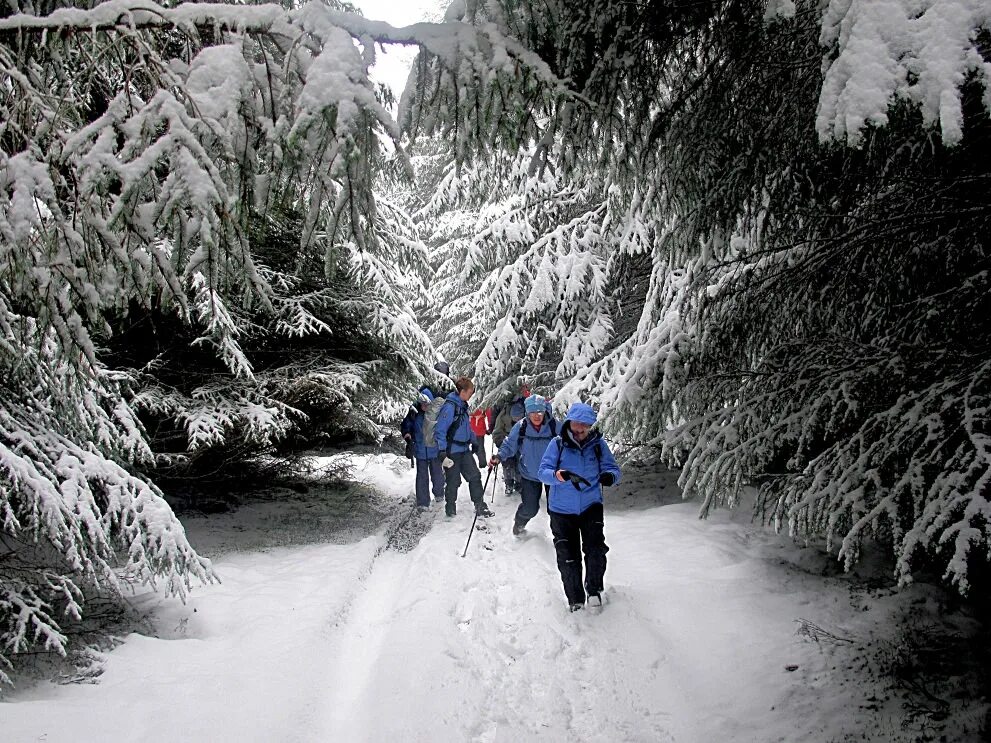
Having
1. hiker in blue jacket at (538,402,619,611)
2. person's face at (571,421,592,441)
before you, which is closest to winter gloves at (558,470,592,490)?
hiker in blue jacket at (538,402,619,611)

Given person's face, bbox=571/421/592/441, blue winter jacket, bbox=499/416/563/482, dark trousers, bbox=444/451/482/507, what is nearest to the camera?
person's face, bbox=571/421/592/441

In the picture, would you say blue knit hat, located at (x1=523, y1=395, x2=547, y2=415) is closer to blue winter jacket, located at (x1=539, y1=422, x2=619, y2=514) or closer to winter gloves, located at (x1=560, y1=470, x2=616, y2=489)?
blue winter jacket, located at (x1=539, y1=422, x2=619, y2=514)

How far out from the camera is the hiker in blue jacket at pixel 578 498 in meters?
5.59

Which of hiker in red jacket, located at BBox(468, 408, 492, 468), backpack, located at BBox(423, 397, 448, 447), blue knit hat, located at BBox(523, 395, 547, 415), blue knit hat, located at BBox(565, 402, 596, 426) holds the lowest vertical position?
hiker in red jacket, located at BBox(468, 408, 492, 468)

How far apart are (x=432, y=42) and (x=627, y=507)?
8279mm

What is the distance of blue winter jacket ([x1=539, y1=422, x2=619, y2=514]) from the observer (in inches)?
222

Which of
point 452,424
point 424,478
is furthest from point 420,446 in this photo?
point 452,424

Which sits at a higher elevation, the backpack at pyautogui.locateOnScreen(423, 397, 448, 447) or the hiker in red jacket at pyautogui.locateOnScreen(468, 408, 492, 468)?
the backpack at pyautogui.locateOnScreen(423, 397, 448, 447)

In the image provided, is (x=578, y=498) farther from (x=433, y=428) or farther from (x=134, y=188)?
(x=433, y=428)

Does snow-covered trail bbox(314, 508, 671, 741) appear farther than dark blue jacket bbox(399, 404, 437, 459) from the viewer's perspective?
No

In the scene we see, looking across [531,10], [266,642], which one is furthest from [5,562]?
[531,10]

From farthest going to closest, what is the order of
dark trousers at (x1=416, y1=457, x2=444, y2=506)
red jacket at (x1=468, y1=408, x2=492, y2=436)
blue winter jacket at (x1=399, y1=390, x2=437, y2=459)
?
red jacket at (x1=468, y1=408, x2=492, y2=436), dark trousers at (x1=416, y1=457, x2=444, y2=506), blue winter jacket at (x1=399, y1=390, x2=437, y2=459)

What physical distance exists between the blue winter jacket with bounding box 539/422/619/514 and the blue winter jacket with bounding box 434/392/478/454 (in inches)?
155

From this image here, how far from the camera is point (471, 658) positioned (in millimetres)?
4699
